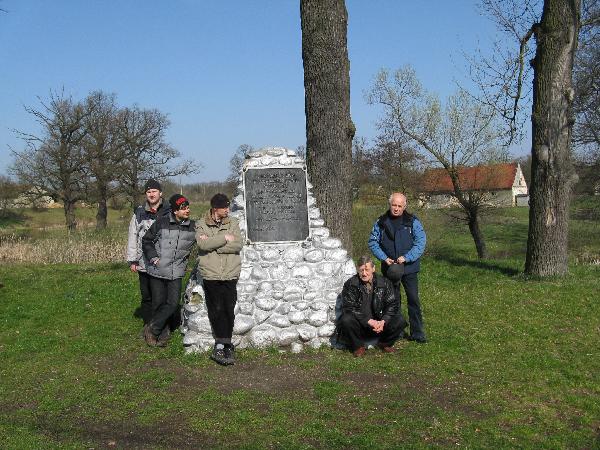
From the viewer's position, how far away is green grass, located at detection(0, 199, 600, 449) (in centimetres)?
457

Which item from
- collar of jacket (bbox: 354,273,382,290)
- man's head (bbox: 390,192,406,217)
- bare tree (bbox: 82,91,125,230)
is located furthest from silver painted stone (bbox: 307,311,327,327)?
bare tree (bbox: 82,91,125,230)

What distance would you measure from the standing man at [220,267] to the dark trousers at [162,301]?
2.43 ft

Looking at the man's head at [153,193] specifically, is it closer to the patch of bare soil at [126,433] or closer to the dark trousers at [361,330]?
the dark trousers at [361,330]

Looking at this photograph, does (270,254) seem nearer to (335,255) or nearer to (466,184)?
(335,255)

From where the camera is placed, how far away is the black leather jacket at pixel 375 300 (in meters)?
6.49

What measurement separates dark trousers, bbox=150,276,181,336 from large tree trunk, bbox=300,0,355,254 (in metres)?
2.80

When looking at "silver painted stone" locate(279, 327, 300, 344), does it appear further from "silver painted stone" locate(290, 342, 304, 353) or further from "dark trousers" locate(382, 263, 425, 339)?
"dark trousers" locate(382, 263, 425, 339)

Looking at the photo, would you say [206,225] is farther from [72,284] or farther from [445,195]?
[445,195]

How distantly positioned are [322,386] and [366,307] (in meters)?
1.21

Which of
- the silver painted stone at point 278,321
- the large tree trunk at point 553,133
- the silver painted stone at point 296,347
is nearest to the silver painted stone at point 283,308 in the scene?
the silver painted stone at point 278,321

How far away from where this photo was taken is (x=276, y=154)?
7102 millimetres

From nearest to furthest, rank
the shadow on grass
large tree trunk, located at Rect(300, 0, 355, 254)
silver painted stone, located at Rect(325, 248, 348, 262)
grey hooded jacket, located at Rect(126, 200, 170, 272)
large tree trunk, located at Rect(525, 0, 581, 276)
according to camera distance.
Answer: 1. silver painted stone, located at Rect(325, 248, 348, 262)
2. grey hooded jacket, located at Rect(126, 200, 170, 272)
3. large tree trunk, located at Rect(300, 0, 355, 254)
4. large tree trunk, located at Rect(525, 0, 581, 276)
5. the shadow on grass

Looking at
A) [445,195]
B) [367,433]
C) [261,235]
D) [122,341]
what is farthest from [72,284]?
[445,195]

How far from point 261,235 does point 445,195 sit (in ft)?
56.7
